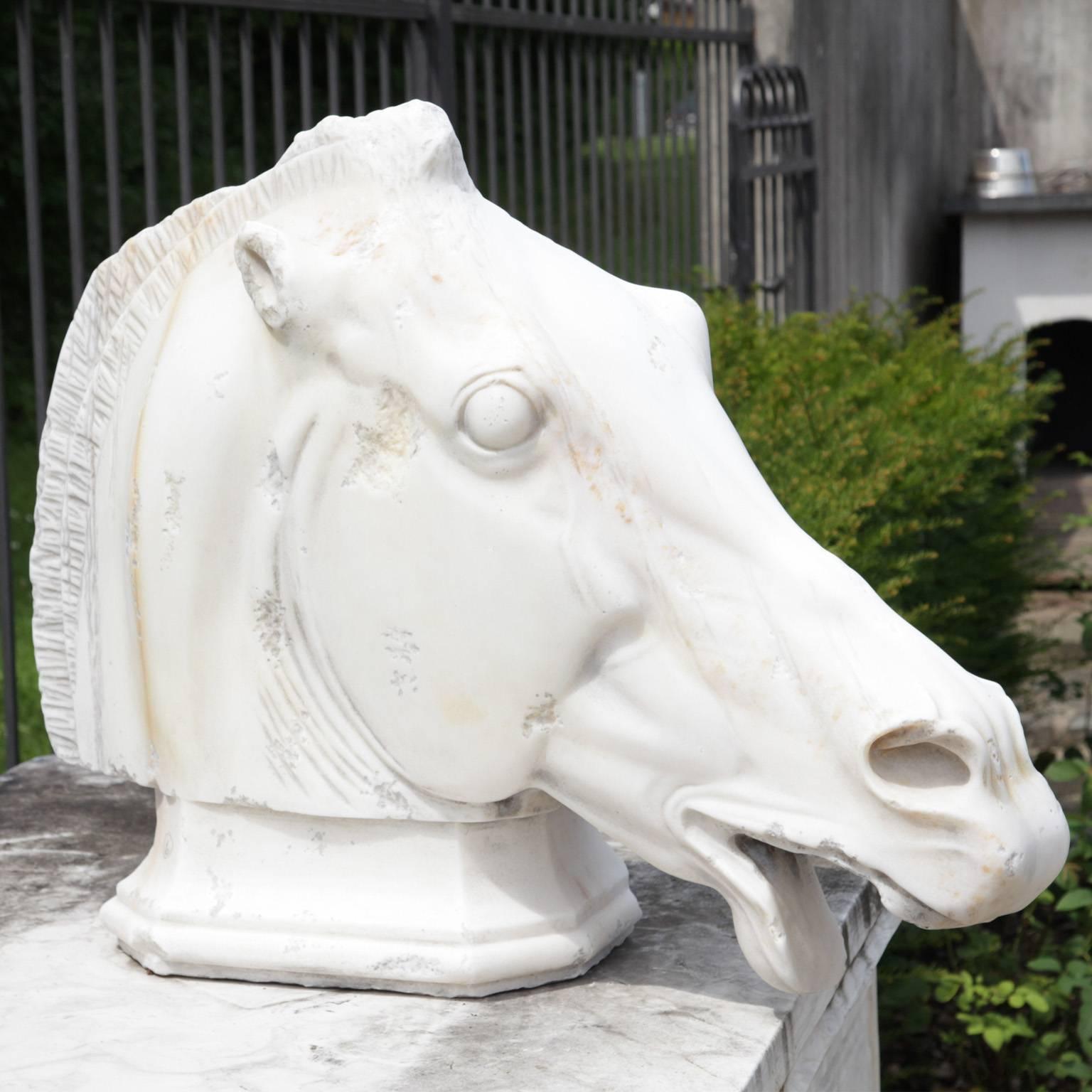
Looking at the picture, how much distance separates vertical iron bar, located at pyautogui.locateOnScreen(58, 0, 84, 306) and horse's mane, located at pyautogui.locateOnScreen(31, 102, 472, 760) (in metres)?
1.17

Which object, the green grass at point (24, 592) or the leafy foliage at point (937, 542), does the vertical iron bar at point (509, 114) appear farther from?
the green grass at point (24, 592)

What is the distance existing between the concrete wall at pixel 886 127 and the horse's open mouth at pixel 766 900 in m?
5.13

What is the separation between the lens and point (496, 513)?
1.36m

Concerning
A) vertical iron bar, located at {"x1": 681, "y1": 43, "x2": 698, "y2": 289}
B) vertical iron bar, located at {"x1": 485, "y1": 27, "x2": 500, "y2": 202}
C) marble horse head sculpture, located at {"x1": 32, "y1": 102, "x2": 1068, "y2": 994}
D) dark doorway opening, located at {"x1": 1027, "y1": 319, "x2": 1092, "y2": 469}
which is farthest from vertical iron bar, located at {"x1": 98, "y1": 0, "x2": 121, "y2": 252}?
dark doorway opening, located at {"x1": 1027, "y1": 319, "x2": 1092, "y2": 469}

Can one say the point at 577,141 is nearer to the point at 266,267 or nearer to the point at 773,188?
the point at 773,188

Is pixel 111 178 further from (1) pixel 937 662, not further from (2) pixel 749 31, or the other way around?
(2) pixel 749 31

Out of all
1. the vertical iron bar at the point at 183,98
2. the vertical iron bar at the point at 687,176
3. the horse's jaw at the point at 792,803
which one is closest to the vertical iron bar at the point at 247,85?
the vertical iron bar at the point at 183,98

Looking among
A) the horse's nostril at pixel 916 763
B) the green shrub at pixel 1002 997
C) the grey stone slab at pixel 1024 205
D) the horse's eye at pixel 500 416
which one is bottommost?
the green shrub at pixel 1002 997

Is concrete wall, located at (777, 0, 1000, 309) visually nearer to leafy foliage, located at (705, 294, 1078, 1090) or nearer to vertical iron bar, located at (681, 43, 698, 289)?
vertical iron bar, located at (681, 43, 698, 289)

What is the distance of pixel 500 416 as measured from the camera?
1340 millimetres

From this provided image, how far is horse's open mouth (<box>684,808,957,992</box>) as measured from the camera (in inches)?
54.1

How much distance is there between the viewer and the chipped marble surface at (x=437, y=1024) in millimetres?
1380

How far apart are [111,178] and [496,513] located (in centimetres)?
185

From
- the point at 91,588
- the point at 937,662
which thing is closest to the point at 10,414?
the point at 91,588
